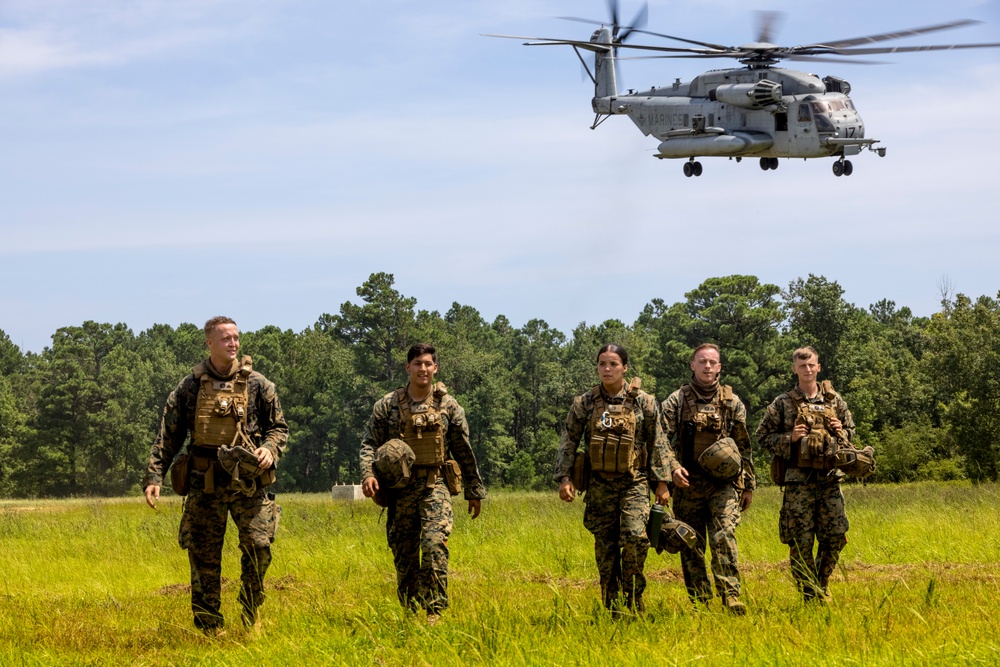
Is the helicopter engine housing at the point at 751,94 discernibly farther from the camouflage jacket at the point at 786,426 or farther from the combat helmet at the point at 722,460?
the combat helmet at the point at 722,460

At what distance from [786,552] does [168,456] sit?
24.9ft

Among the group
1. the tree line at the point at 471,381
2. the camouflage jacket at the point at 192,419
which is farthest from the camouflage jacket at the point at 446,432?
the tree line at the point at 471,381

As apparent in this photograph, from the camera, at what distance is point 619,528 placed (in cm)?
925

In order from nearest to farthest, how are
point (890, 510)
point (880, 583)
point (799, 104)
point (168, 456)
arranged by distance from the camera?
point (168, 456) < point (880, 583) < point (890, 510) < point (799, 104)

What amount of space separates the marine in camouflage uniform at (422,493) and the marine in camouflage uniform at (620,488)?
778mm

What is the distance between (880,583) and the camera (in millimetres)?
11344


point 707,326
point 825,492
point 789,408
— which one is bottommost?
point 825,492

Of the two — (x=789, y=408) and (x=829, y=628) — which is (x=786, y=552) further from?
(x=829, y=628)

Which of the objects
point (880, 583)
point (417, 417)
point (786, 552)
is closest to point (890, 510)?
point (786, 552)

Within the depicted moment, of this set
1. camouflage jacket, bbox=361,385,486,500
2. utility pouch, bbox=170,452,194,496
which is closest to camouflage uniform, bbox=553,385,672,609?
camouflage jacket, bbox=361,385,486,500

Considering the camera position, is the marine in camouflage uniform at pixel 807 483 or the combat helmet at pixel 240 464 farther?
the marine in camouflage uniform at pixel 807 483

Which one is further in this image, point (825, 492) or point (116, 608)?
point (116, 608)

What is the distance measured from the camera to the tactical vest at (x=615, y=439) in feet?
29.8

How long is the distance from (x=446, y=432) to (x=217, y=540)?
178 centimetres
